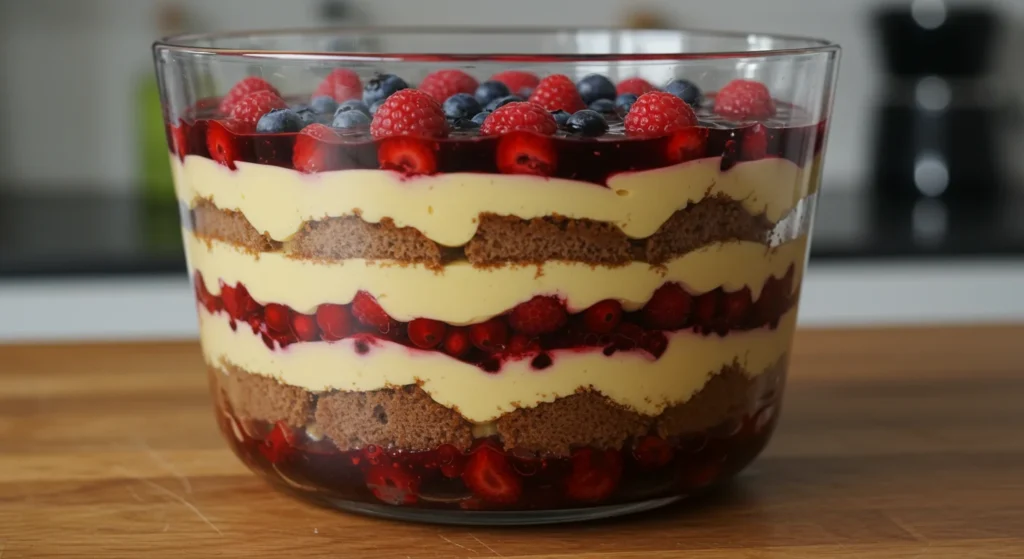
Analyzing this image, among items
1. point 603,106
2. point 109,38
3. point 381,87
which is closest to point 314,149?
point 381,87

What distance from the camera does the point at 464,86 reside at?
875mm

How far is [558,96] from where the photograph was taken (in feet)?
2.55

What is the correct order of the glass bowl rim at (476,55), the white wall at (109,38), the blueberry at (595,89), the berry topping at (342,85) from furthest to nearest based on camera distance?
1. the white wall at (109,38)
2. the blueberry at (595,89)
3. the berry topping at (342,85)
4. the glass bowl rim at (476,55)

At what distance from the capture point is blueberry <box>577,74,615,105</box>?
2.82 ft

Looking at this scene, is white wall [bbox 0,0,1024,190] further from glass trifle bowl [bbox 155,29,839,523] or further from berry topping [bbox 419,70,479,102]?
glass trifle bowl [bbox 155,29,839,523]

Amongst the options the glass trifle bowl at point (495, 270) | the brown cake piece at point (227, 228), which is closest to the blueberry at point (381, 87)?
the glass trifle bowl at point (495, 270)

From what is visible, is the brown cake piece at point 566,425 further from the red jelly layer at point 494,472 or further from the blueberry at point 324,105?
the blueberry at point 324,105

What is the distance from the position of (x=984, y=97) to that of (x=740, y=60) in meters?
1.84

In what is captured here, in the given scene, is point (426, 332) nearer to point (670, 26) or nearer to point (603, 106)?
point (603, 106)

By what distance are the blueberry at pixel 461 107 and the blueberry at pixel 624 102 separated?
95 mm

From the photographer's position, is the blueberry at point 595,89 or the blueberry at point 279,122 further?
the blueberry at point 595,89

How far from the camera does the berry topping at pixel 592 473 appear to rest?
27.0 inches

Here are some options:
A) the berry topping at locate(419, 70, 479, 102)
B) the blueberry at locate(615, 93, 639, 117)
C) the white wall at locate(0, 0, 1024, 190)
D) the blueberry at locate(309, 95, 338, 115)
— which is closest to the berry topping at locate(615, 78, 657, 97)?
the blueberry at locate(615, 93, 639, 117)

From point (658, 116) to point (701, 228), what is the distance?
0.07 meters
